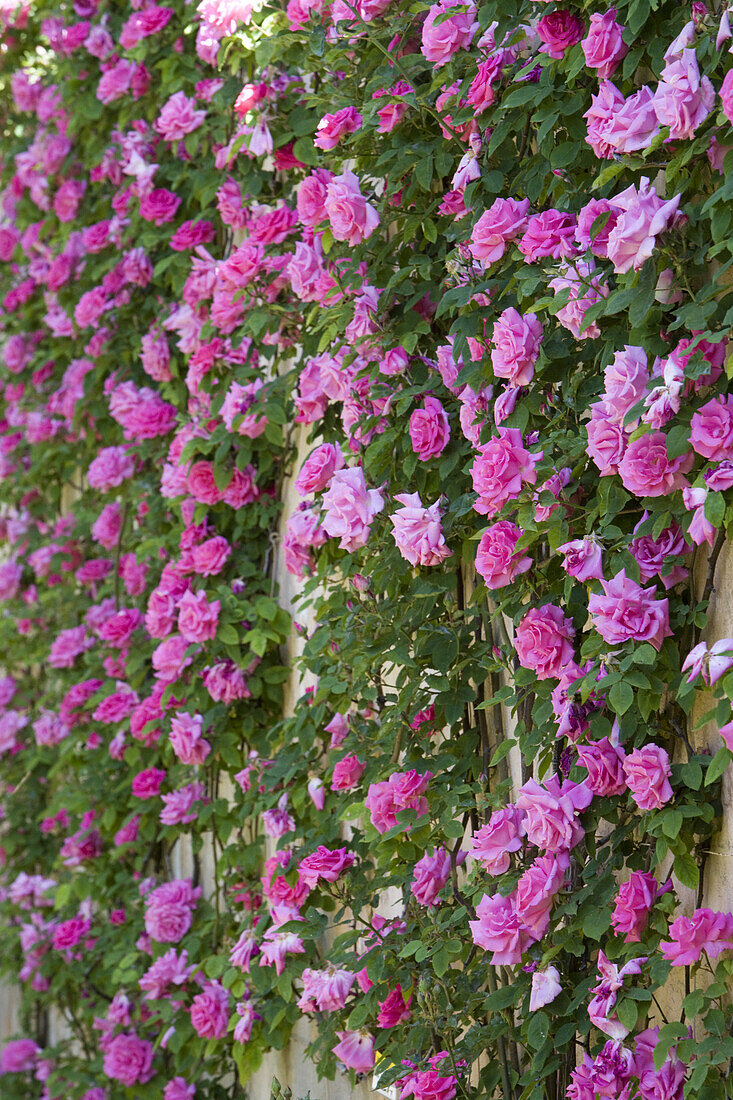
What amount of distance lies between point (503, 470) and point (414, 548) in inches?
8.0

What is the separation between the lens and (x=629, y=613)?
1126 millimetres

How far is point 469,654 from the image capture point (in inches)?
57.6

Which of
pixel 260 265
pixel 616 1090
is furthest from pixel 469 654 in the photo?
pixel 260 265

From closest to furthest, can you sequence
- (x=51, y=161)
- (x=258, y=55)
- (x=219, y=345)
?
(x=258, y=55), (x=219, y=345), (x=51, y=161)

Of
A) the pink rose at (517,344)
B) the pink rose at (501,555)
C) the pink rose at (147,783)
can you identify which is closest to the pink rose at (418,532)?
the pink rose at (501,555)

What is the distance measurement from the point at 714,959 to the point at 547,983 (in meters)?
0.20

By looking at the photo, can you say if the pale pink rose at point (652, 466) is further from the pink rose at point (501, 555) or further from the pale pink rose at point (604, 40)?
the pale pink rose at point (604, 40)

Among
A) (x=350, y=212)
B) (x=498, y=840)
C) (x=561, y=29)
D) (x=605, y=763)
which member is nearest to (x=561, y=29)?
(x=561, y=29)

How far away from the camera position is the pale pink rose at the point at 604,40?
1143mm

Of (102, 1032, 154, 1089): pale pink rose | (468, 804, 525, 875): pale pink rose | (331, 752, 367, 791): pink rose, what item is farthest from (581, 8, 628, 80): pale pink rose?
(102, 1032, 154, 1089): pale pink rose

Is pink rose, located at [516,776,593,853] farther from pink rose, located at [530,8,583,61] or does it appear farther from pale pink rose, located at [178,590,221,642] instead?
pale pink rose, located at [178,590,221,642]

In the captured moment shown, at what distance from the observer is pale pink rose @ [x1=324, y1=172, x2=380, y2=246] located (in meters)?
1.51

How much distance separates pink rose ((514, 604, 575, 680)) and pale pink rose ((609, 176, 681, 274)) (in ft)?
Result: 1.24

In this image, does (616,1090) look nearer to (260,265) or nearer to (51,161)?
(260,265)
